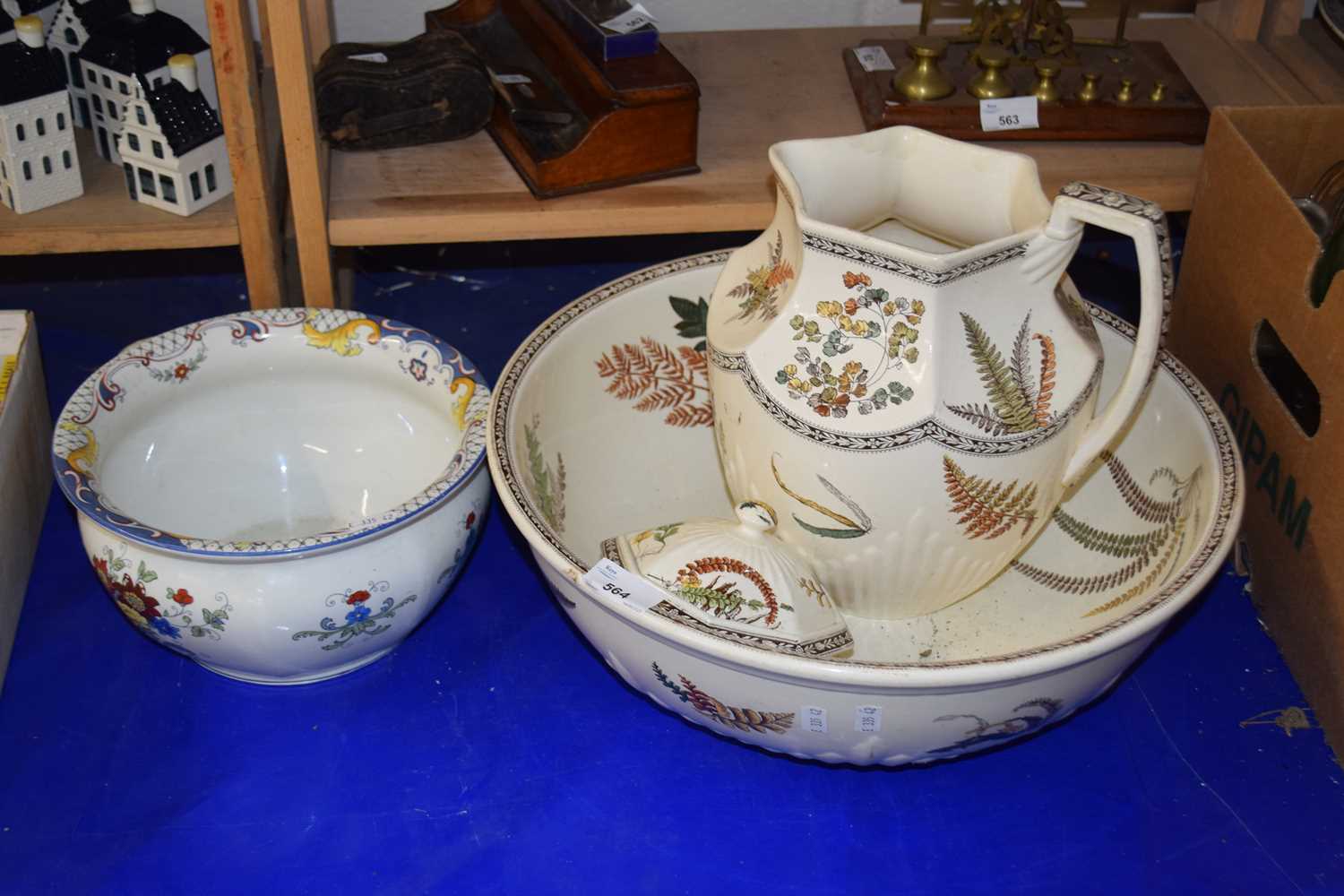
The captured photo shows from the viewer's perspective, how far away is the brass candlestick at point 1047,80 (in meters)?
1.05

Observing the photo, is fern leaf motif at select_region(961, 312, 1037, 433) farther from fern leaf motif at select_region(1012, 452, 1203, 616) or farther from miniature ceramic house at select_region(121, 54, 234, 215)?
miniature ceramic house at select_region(121, 54, 234, 215)

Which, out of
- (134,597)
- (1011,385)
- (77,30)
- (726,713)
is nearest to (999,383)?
(1011,385)

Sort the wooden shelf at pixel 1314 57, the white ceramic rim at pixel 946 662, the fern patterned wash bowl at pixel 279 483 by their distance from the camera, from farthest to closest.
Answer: the wooden shelf at pixel 1314 57
the fern patterned wash bowl at pixel 279 483
the white ceramic rim at pixel 946 662

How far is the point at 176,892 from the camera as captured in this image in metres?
0.78

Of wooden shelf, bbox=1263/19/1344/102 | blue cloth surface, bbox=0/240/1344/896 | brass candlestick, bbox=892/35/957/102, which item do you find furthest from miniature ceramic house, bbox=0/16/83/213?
wooden shelf, bbox=1263/19/1344/102

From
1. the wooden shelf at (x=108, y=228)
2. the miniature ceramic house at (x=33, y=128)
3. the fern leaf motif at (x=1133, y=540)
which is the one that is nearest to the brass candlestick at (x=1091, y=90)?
the fern leaf motif at (x=1133, y=540)

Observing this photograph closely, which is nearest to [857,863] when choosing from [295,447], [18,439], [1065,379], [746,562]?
[746,562]

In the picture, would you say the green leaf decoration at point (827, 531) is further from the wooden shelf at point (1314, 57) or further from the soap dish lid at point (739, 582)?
the wooden shelf at point (1314, 57)

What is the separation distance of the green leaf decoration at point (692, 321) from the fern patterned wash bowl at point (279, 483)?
0.17 m

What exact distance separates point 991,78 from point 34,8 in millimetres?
729

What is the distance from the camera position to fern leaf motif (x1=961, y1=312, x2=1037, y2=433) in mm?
730

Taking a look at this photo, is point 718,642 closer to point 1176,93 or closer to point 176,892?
point 176,892

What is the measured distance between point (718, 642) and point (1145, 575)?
312 millimetres

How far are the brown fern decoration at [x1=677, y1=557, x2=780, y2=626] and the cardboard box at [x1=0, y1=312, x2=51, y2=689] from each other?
1.50 feet
